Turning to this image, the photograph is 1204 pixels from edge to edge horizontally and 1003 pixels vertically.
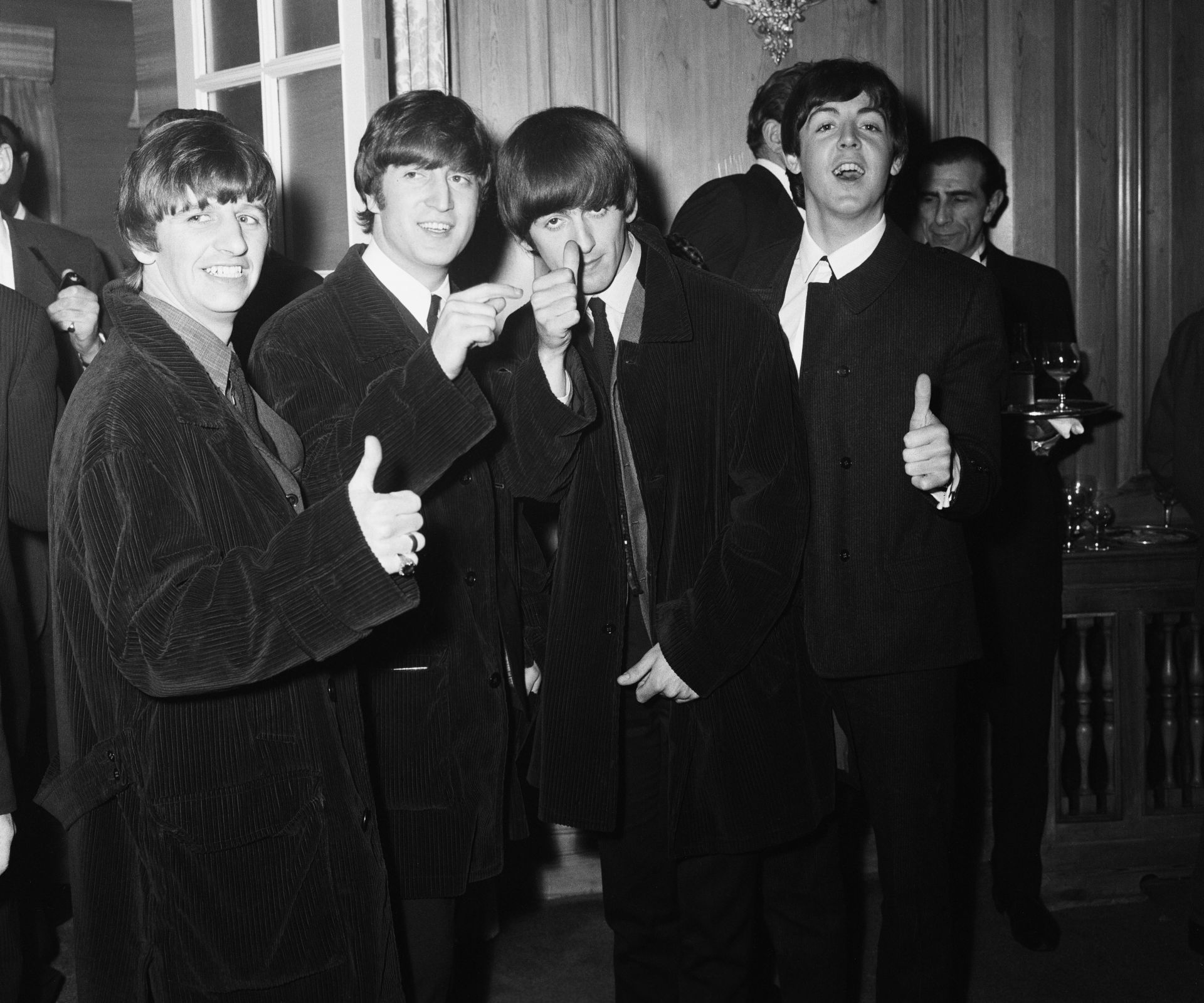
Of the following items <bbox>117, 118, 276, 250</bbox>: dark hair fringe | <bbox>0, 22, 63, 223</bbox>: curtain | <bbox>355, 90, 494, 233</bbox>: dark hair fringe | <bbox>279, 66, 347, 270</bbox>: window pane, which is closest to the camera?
<bbox>117, 118, 276, 250</bbox>: dark hair fringe

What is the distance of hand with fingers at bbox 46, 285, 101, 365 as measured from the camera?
2.79m

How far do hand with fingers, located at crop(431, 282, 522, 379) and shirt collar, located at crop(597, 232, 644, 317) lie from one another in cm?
44

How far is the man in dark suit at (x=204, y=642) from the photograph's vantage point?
3.83 ft

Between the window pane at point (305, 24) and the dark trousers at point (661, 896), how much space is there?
1.73 metres

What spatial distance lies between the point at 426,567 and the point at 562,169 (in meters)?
0.64

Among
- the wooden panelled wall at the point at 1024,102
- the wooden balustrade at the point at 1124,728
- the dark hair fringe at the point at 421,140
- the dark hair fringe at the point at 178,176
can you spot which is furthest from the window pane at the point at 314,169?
the wooden balustrade at the point at 1124,728

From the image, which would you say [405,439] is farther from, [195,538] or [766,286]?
[766,286]

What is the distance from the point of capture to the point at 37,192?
19.5ft

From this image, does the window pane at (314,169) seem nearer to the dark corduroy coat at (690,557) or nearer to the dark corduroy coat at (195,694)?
the dark corduroy coat at (690,557)

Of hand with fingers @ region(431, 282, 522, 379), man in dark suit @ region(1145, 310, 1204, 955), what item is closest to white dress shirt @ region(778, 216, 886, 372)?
hand with fingers @ region(431, 282, 522, 379)

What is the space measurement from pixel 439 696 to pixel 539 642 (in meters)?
0.34

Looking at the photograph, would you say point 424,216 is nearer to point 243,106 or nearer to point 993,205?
point 243,106

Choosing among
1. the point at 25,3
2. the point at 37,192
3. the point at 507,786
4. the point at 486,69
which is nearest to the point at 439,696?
the point at 507,786

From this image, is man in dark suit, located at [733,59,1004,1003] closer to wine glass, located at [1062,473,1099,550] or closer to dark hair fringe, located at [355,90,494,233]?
dark hair fringe, located at [355,90,494,233]
